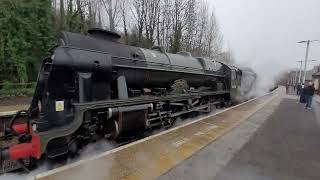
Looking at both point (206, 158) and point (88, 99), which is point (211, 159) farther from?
point (88, 99)

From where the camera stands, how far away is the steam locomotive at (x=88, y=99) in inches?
205

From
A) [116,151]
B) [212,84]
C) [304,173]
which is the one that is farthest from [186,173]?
[212,84]

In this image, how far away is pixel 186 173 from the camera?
4.98 m

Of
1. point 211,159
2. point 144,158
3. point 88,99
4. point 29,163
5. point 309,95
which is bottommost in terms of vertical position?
point 29,163

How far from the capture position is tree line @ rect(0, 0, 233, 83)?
2116 centimetres

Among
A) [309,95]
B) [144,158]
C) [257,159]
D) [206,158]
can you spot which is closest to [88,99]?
[144,158]

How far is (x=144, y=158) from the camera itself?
546cm

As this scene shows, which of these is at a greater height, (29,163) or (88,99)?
(88,99)

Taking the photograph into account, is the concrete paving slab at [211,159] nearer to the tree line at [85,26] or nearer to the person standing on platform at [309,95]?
the tree line at [85,26]

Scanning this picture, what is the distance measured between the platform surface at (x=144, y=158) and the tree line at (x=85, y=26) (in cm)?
426

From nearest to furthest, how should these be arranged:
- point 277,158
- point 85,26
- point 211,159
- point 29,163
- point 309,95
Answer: point 29,163 < point 211,159 < point 277,158 < point 309,95 < point 85,26

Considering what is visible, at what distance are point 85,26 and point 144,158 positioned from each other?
27865mm

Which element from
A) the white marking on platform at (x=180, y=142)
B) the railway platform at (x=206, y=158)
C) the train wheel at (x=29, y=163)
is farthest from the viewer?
the white marking on platform at (x=180, y=142)

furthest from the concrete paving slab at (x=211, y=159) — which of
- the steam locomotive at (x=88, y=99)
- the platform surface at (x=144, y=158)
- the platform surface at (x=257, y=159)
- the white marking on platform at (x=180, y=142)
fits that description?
the steam locomotive at (x=88, y=99)
